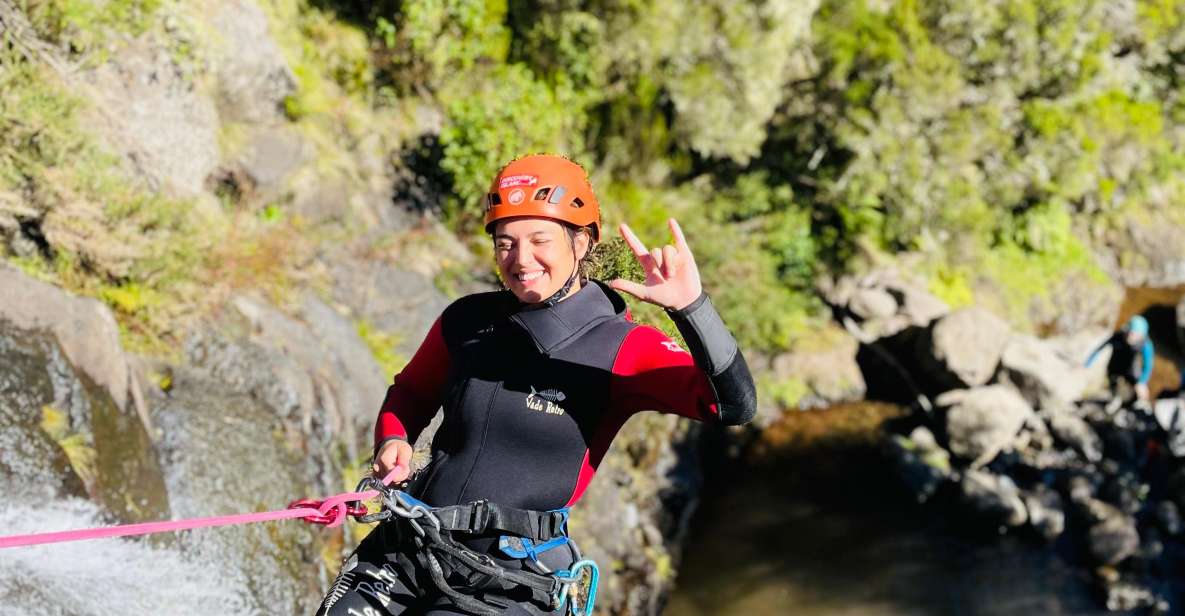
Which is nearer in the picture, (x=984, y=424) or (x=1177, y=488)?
(x=1177, y=488)

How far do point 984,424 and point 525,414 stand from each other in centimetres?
1516

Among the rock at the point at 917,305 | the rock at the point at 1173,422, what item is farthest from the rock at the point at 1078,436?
the rock at the point at 917,305

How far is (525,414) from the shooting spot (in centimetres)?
382

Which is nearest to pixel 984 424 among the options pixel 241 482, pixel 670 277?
pixel 241 482

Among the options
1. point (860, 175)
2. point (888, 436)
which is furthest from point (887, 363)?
point (860, 175)

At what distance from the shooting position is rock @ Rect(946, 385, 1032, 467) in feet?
55.9

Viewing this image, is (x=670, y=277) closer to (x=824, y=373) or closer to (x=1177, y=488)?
(x=1177, y=488)

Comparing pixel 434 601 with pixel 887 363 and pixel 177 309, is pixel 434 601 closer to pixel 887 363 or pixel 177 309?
pixel 177 309

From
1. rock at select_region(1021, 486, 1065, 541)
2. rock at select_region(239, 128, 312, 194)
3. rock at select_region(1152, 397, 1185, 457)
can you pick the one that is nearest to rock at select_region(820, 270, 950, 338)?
rock at select_region(1152, 397, 1185, 457)

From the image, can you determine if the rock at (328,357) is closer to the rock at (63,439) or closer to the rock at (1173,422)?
the rock at (63,439)

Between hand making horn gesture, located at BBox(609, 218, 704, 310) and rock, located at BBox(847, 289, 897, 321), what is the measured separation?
1827 centimetres

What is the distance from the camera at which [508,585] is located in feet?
12.4

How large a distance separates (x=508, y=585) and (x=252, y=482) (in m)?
4.25

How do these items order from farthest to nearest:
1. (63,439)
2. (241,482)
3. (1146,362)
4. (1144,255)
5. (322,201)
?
(1144,255) → (1146,362) → (322,201) → (241,482) → (63,439)
